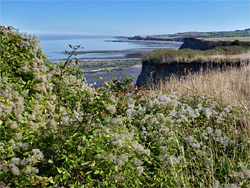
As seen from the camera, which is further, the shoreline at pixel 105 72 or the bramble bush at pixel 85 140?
the shoreline at pixel 105 72

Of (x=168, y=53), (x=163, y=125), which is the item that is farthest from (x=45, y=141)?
(x=168, y=53)

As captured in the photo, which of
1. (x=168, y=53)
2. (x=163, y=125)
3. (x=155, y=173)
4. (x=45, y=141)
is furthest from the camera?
(x=168, y=53)

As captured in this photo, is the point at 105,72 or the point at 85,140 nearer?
the point at 85,140

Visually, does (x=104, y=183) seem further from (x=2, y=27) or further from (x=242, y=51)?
(x=242, y=51)

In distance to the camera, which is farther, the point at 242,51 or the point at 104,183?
the point at 242,51

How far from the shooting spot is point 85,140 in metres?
2.42

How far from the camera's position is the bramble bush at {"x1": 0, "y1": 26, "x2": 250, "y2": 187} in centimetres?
240

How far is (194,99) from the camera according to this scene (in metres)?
5.60

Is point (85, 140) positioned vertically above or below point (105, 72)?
above

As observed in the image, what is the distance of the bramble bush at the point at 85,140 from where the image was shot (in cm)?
240

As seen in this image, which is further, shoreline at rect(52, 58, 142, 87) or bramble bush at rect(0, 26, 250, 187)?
shoreline at rect(52, 58, 142, 87)

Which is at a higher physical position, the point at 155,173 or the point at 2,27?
the point at 2,27

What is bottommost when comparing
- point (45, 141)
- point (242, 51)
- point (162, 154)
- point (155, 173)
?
point (155, 173)

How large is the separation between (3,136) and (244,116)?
4198mm
